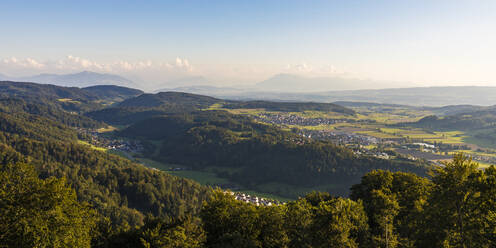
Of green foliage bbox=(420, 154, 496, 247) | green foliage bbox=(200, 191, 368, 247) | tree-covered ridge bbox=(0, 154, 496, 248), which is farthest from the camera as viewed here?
green foliage bbox=(200, 191, 368, 247)

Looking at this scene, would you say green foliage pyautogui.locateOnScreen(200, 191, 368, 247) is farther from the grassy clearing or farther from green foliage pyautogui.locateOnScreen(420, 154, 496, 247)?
the grassy clearing

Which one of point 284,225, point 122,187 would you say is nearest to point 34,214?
point 284,225

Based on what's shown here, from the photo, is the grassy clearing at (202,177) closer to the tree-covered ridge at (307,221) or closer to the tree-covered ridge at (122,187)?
the tree-covered ridge at (122,187)

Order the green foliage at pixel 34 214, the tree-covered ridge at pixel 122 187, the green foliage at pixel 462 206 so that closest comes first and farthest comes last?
the green foliage at pixel 462 206 → the green foliage at pixel 34 214 → the tree-covered ridge at pixel 122 187

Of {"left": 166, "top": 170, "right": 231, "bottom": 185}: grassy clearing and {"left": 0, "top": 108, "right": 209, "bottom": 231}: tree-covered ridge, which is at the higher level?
{"left": 0, "top": 108, "right": 209, "bottom": 231}: tree-covered ridge

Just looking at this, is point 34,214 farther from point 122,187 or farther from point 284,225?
point 122,187

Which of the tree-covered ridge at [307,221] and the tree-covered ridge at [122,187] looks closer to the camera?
the tree-covered ridge at [307,221]

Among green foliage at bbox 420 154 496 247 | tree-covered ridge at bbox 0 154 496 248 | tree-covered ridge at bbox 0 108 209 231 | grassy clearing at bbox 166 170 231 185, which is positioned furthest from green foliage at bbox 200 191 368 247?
grassy clearing at bbox 166 170 231 185

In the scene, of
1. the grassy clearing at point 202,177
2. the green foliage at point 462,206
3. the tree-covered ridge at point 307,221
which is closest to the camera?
the green foliage at point 462,206

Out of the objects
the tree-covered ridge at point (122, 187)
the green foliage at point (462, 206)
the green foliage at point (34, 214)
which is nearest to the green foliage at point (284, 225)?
the green foliage at point (462, 206)
